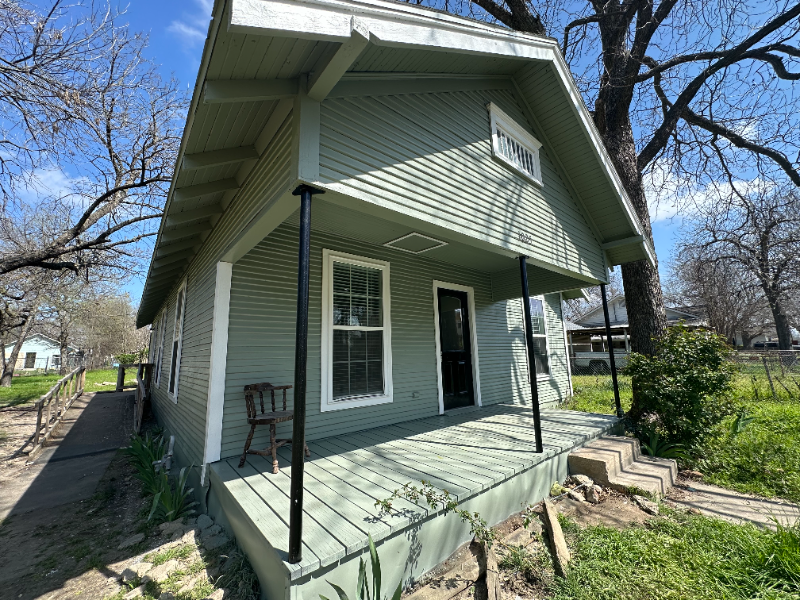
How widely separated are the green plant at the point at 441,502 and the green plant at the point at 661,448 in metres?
3.24

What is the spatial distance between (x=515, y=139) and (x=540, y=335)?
538cm

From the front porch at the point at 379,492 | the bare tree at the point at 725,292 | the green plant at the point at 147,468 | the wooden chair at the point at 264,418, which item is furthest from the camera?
the bare tree at the point at 725,292

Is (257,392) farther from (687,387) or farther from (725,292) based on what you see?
(725,292)

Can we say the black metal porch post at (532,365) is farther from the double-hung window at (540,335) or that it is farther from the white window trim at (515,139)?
the double-hung window at (540,335)

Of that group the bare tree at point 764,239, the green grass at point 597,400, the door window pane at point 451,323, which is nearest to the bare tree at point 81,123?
the door window pane at point 451,323

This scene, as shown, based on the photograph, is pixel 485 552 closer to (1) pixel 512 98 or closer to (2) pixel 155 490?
(2) pixel 155 490

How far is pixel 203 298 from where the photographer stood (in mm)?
4449

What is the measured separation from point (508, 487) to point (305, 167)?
306 centimetres

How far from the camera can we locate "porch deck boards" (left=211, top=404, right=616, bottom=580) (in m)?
2.12

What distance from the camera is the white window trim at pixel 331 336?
4117mm

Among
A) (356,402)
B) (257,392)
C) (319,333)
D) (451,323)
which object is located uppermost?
(451,323)

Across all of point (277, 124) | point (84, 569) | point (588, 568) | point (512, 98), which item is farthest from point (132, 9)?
point (588, 568)

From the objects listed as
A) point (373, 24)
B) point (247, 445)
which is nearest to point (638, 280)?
point (373, 24)

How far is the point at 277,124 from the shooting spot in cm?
269
